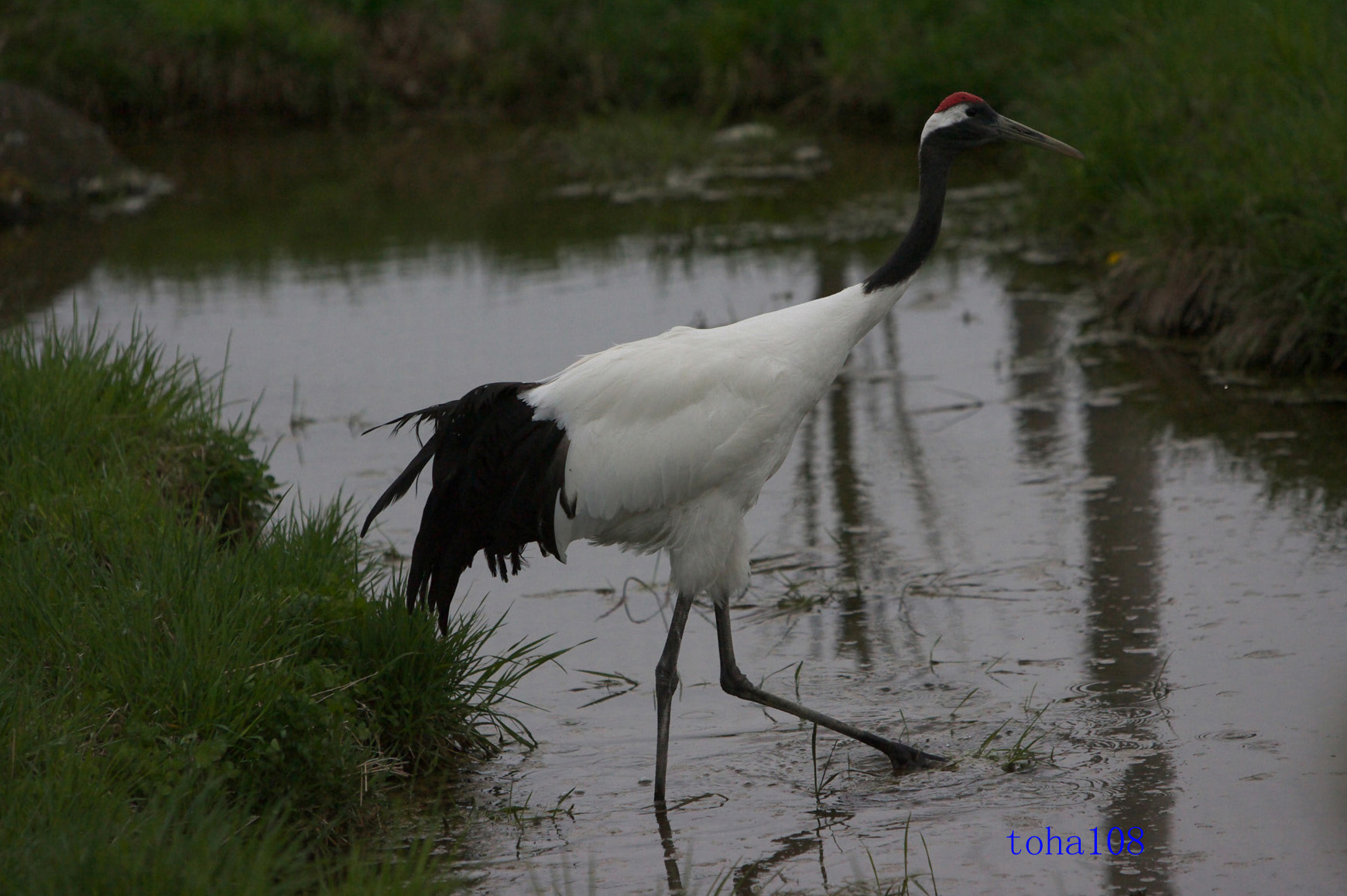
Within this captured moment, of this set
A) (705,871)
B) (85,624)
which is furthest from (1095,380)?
(85,624)

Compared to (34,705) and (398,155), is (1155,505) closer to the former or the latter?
(34,705)

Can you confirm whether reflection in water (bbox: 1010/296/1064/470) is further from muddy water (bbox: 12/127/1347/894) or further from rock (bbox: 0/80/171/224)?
rock (bbox: 0/80/171/224)

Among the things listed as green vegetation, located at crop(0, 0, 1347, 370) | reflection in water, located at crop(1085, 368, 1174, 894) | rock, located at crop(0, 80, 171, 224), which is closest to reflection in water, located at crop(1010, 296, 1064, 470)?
reflection in water, located at crop(1085, 368, 1174, 894)

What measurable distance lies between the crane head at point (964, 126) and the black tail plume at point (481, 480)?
1.45m

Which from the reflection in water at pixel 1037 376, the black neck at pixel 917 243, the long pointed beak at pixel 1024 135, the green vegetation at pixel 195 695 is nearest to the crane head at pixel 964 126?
the long pointed beak at pixel 1024 135

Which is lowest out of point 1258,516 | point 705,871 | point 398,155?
point 705,871

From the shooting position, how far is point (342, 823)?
4070 millimetres

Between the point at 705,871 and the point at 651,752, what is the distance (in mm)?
779

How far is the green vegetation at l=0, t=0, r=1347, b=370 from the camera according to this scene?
7461 millimetres

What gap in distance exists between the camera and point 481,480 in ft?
14.8

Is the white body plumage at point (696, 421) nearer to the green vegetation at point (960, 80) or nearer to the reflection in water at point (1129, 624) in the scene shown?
the reflection in water at point (1129, 624)

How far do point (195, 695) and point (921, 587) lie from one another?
2.68m

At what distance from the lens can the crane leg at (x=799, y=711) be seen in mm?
4371

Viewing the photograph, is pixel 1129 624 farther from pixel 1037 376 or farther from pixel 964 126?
pixel 1037 376
